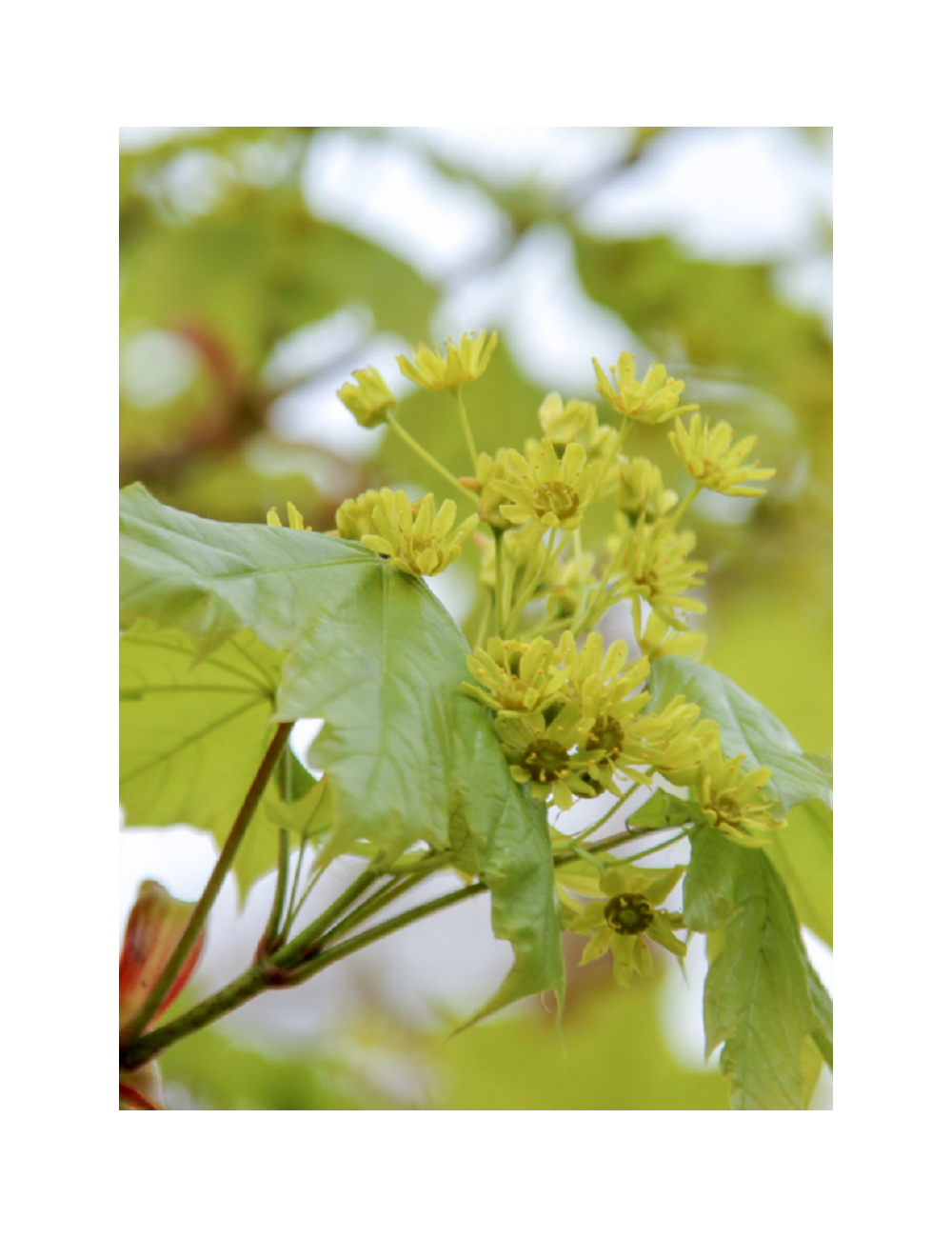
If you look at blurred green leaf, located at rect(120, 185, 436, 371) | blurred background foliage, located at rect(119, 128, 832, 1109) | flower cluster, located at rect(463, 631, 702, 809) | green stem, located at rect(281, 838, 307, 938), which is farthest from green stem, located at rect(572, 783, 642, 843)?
blurred green leaf, located at rect(120, 185, 436, 371)

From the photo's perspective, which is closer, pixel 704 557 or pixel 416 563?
pixel 416 563

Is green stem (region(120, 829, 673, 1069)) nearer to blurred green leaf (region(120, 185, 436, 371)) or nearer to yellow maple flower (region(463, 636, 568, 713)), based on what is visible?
yellow maple flower (region(463, 636, 568, 713))

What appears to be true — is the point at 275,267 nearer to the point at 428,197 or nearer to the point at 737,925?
the point at 428,197

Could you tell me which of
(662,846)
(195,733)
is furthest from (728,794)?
(195,733)

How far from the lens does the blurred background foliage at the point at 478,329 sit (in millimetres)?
855

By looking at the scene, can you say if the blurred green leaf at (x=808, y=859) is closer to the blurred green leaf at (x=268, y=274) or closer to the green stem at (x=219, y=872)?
the green stem at (x=219, y=872)

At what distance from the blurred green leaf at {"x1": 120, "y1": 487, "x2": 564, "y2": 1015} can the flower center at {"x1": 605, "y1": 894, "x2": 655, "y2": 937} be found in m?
0.07

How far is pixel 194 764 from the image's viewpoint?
559mm

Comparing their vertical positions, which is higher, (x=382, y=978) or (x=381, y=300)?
(x=381, y=300)

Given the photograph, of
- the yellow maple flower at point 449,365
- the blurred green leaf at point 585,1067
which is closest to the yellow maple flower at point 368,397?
the yellow maple flower at point 449,365

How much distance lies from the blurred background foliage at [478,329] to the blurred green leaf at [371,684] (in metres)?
0.44

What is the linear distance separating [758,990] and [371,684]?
8.3 inches

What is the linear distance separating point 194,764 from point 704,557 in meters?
0.58
